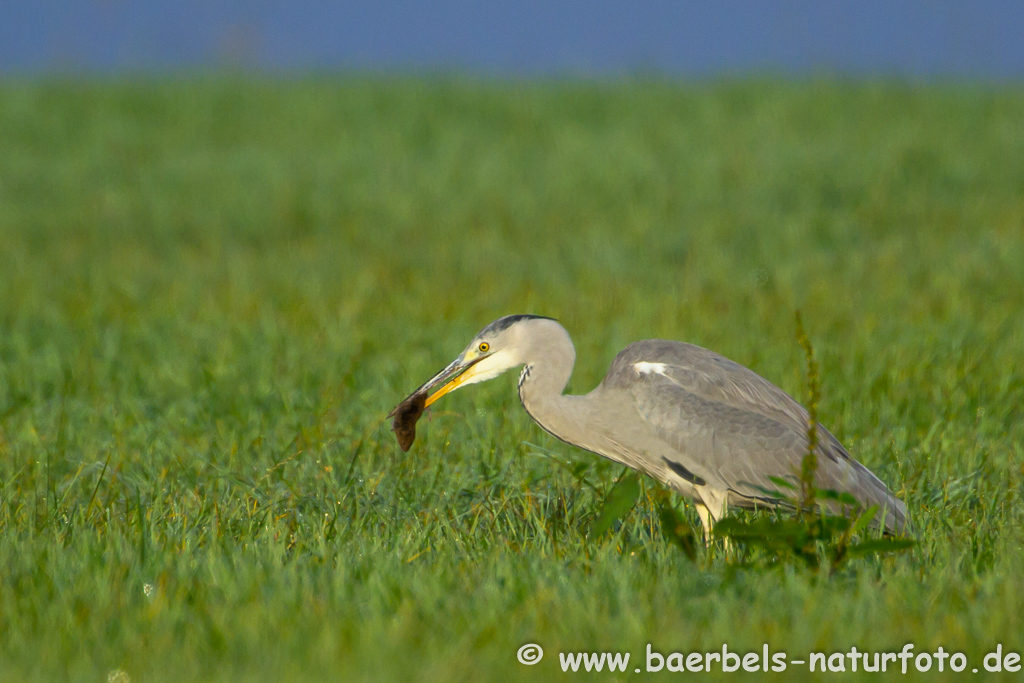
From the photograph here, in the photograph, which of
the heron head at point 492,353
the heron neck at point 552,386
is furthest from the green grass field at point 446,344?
the heron head at point 492,353

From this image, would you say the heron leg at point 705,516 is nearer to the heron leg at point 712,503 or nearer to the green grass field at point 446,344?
the heron leg at point 712,503

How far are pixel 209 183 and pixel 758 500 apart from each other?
9.78 metres

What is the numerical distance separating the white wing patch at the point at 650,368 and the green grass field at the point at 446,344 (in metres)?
→ 0.41

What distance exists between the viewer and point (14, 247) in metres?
10.6

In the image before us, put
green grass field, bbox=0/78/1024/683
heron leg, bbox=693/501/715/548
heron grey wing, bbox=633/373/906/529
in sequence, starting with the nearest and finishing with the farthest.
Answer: green grass field, bbox=0/78/1024/683 → heron grey wing, bbox=633/373/906/529 → heron leg, bbox=693/501/715/548

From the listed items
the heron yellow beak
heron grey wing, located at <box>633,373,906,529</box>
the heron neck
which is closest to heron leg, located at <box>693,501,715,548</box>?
heron grey wing, located at <box>633,373,906,529</box>

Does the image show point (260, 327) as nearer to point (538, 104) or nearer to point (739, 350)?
point (739, 350)

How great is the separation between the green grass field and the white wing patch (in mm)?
407

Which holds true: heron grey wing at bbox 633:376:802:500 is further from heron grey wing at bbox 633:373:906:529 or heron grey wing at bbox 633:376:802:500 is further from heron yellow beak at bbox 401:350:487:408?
heron yellow beak at bbox 401:350:487:408

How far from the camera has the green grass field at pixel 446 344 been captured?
327cm

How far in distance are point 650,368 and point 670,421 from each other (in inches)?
8.7

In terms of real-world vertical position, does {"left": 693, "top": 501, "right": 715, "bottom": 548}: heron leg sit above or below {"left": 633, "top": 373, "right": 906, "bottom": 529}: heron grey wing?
below

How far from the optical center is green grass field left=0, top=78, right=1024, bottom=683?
3273 mm

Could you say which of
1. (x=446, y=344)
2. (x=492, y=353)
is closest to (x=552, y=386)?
(x=492, y=353)
